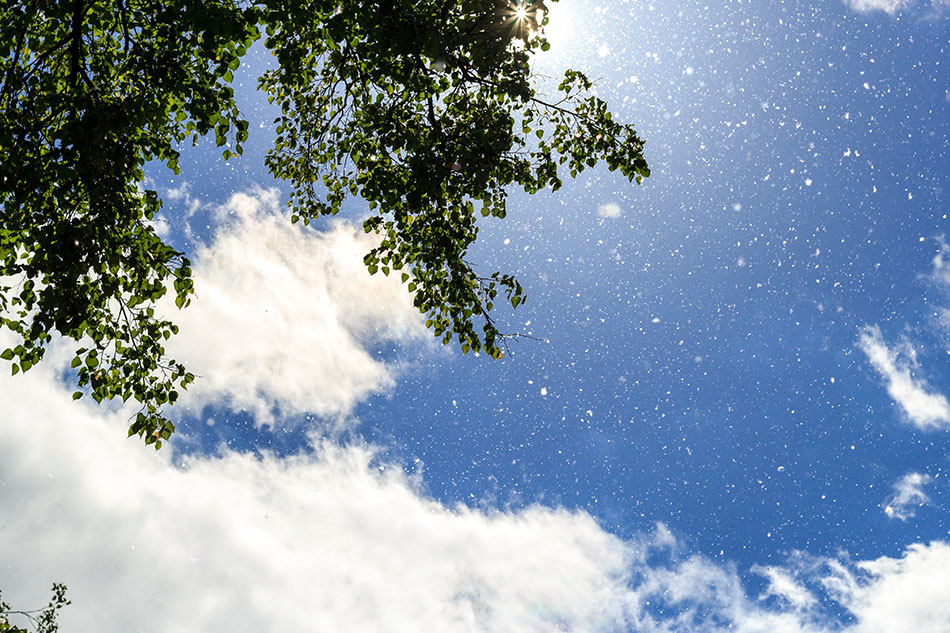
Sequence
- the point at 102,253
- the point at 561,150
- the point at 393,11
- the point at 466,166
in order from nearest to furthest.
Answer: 1. the point at 393,11
2. the point at 102,253
3. the point at 466,166
4. the point at 561,150

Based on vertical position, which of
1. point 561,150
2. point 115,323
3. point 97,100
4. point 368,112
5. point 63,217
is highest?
point 561,150

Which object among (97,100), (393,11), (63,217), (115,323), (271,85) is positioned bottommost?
(115,323)

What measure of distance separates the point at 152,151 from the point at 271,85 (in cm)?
231

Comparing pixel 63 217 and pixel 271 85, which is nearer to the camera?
pixel 63 217

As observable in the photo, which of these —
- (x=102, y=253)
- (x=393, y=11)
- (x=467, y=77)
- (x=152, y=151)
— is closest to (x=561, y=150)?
(x=467, y=77)

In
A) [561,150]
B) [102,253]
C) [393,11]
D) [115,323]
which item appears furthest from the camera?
[561,150]

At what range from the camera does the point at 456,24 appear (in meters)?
5.99

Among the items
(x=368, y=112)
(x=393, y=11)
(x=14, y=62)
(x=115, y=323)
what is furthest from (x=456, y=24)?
(x=115, y=323)

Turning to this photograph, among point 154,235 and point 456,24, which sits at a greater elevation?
point 456,24

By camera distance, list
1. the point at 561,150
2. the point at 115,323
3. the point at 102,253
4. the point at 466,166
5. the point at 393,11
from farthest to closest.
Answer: the point at 561,150 < the point at 115,323 < the point at 466,166 < the point at 102,253 < the point at 393,11

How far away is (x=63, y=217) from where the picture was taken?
21.0 feet

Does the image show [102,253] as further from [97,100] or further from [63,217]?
[97,100]

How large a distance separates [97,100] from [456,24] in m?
3.78

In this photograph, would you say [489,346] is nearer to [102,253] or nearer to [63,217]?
[102,253]
